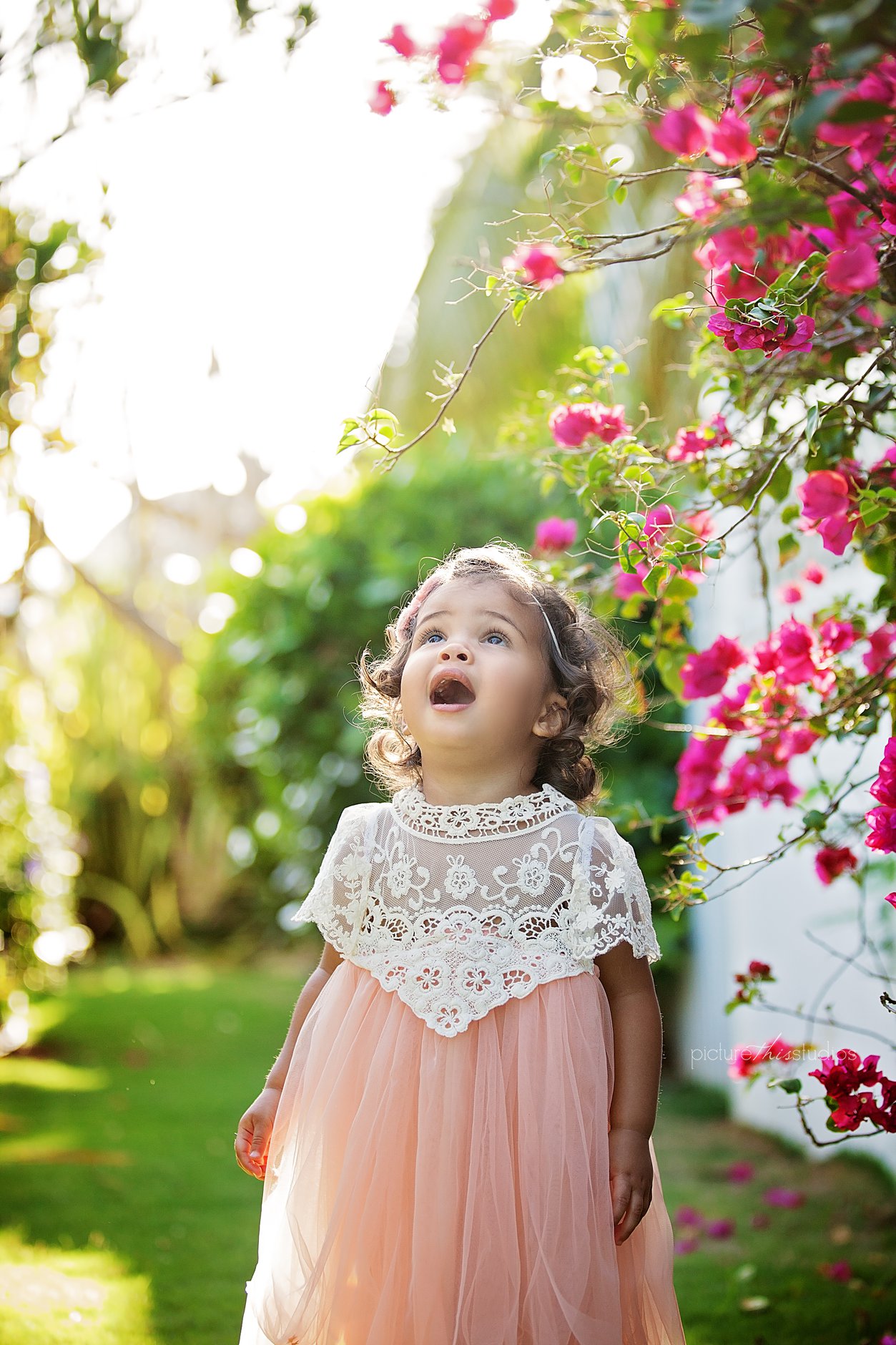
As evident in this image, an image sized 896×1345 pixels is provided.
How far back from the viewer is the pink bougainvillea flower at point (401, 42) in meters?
1.45

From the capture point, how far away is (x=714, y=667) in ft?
7.45

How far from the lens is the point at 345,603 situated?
191 inches

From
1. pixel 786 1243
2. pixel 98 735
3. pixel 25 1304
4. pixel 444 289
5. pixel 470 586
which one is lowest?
pixel 98 735

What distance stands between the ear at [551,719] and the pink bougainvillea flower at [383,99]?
3.11 feet

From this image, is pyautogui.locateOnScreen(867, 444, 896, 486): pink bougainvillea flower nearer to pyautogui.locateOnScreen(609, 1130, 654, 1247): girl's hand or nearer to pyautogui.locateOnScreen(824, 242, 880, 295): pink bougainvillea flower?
pyautogui.locateOnScreen(824, 242, 880, 295): pink bougainvillea flower

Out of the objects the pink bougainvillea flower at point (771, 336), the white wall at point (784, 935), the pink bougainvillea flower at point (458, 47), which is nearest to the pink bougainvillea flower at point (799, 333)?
the pink bougainvillea flower at point (771, 336)

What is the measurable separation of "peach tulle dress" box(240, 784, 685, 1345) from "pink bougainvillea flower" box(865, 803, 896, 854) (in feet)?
1.18

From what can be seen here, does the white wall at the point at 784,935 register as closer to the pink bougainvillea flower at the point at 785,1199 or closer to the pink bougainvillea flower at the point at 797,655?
the pink bougainvillea flower at the point at 785,1199

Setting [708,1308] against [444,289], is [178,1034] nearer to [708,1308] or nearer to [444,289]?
[708,1308]

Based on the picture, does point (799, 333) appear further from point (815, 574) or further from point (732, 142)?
point (815, 574)

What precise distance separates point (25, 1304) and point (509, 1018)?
157 centimetres

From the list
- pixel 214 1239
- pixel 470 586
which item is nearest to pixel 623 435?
pixel 470 586

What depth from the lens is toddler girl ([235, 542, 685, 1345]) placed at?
5.51ft

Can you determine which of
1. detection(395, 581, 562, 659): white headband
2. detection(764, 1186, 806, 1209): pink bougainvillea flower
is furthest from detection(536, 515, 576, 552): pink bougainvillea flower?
detection(764, 1186, 806, 1209): pink bougainvillea flower
